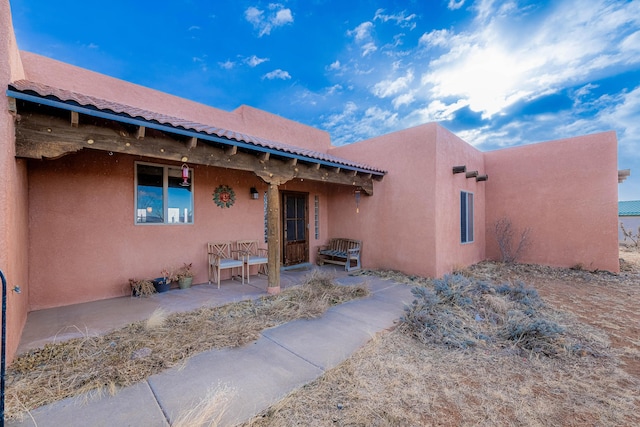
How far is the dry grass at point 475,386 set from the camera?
2.04 metres

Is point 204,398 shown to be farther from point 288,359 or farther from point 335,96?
point 335,96

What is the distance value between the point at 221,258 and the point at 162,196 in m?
1.93

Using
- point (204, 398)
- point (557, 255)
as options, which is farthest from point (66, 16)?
point (557, 255)

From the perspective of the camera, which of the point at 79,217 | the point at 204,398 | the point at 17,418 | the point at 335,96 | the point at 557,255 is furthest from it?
the point at 335,96

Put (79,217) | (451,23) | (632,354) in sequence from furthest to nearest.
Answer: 1. (451,23)
2. (79,217)
3. (632,354)

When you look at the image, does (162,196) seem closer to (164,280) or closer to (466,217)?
(164,280)

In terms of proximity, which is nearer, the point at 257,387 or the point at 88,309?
the point at 257,387

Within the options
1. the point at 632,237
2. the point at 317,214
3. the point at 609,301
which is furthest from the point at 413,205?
the point at 632,237

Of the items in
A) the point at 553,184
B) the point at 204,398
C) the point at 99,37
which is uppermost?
the point at 99,37

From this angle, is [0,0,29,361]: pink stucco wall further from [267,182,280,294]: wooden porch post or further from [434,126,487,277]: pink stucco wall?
[434,126,487,277]: pink stucco wall

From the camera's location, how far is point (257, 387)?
7.72 feet

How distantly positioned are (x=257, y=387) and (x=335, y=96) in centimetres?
1446

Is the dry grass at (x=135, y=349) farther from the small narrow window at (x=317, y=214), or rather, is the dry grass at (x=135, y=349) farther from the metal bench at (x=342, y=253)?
the small narrow window at (x=317, y=214)

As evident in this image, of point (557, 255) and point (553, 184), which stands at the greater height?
point (553, 184)
